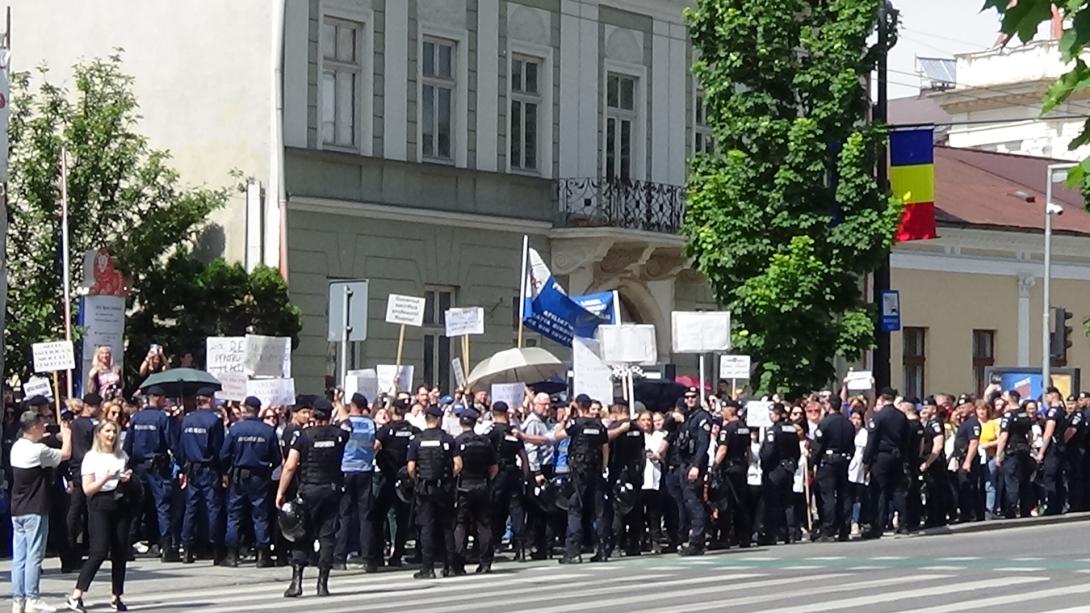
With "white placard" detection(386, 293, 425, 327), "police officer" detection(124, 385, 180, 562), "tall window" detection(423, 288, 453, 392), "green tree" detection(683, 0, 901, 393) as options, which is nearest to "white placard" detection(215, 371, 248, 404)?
"police officer" detection(124, 385, 180, 562)

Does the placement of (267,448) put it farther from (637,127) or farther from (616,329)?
(637,127)

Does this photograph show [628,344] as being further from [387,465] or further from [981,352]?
[981,352]

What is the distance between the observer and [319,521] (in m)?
18.9

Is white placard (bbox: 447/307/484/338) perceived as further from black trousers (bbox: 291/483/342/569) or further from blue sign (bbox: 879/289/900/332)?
blue sign (bbox: 879/289/900/332)

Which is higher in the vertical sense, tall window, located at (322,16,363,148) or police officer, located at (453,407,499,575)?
tall window, located at (322,16,363,148)

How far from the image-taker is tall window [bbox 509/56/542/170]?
3569 centimetres

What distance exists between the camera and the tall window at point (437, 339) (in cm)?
3428

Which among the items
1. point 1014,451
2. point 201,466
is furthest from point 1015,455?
point 201,466

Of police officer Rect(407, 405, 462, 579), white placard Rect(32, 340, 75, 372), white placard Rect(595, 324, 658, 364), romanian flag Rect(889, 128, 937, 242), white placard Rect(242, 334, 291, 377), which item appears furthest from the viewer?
romanian flag Rect(889, 128, 937, 242)

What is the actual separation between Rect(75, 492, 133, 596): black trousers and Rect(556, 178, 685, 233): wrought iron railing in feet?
63.0

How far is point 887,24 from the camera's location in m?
32.3

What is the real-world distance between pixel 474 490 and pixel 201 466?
3039 millimetres

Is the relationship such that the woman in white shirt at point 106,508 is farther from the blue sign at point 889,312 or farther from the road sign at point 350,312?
the blue sign at point 889,312

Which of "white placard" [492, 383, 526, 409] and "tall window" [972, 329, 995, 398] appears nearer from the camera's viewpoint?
"white placard" [492, 383, 526, 409]
